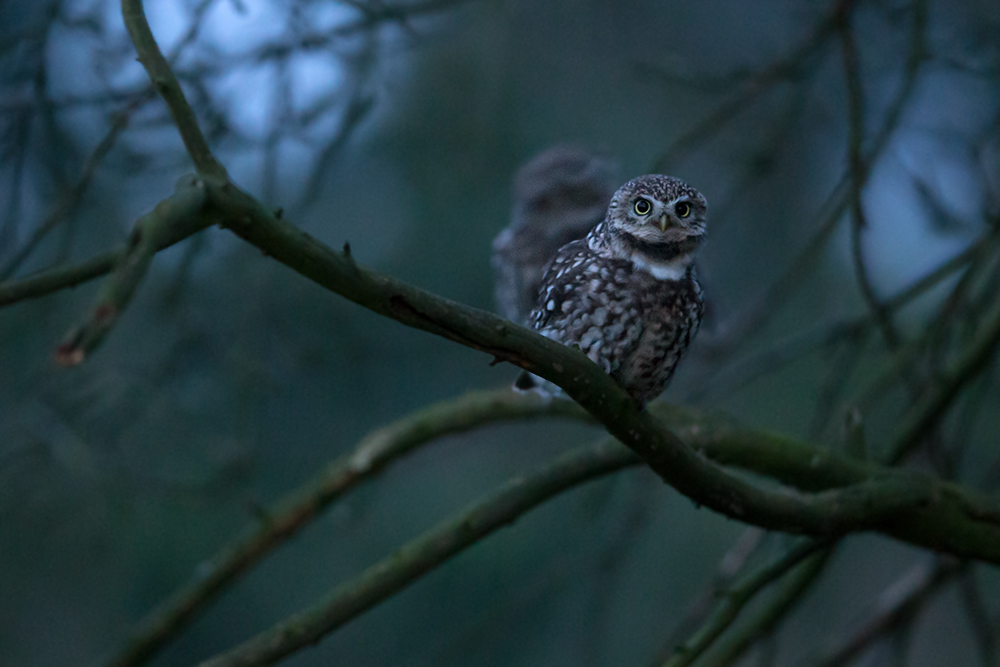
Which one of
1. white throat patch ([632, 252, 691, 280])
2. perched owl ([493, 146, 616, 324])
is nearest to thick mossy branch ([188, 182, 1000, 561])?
white throat patch ([632, 252, 691, 280])

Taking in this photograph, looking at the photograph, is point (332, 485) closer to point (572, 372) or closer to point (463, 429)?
point (463, 429)

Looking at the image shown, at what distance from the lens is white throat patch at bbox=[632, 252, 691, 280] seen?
86.7 inches

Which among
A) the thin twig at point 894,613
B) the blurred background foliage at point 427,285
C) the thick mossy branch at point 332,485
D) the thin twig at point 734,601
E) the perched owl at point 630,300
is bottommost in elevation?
the thin twig at point 734,601

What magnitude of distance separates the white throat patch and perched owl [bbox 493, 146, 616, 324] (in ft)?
1.07

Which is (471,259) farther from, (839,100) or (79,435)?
(79,435)

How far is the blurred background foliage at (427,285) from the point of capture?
10.7ft

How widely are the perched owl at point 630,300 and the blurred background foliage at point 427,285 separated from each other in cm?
91

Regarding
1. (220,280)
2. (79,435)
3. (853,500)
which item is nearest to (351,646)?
(220,280)

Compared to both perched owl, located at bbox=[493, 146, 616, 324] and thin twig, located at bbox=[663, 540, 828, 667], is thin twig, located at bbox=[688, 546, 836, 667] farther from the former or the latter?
perched owl, located at bbox=[493, 146, 616, 324]

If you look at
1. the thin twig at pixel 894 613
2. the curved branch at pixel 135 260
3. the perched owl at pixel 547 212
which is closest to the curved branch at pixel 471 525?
the perched owl at pixel 547 212

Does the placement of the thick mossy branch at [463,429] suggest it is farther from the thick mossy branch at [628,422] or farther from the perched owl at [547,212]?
the perched owl at [547,212]

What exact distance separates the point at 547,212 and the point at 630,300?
63 centimetres

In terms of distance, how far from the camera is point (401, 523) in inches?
347

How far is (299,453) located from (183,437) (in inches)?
188
